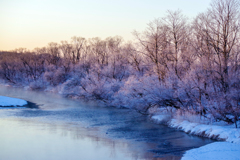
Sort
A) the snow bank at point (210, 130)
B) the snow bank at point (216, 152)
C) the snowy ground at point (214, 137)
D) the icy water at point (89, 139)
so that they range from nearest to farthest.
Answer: the snow bank at point (216, 152) < the snowy ground at point (214, 137) < the icy water at point (89, 139) < the snow bank at point (210, 130)

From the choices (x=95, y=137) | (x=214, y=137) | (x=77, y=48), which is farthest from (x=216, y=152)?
(x=77, y=48)

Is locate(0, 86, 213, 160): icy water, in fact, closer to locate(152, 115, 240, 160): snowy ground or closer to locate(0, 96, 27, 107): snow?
locate(152, 115, 240, 160): snowy ground

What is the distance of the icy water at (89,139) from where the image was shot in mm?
10371

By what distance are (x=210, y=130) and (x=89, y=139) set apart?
604cm

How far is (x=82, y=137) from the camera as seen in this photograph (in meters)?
13.3

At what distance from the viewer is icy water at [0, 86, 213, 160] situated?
34.0ft

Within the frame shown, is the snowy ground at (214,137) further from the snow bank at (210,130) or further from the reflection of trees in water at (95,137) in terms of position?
the reflection of trees in water at (95,137)

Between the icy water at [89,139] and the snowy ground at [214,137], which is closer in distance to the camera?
the snowy ground at [214,137]

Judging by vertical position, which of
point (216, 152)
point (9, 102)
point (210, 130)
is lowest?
point (216, 152)

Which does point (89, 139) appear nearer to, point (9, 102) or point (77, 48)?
point (9, 102)

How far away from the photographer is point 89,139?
42.2 feet

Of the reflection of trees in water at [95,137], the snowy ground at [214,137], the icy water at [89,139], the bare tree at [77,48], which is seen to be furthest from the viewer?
the bare tree at [77,48]

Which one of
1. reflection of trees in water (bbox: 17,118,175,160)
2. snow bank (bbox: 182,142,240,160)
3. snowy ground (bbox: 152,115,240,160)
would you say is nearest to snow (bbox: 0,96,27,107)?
reflection of trees in water (bbox: 17,118,175,160)

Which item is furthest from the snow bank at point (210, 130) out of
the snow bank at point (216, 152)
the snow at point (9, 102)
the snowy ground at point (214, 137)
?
the snow at point (9, 102)
